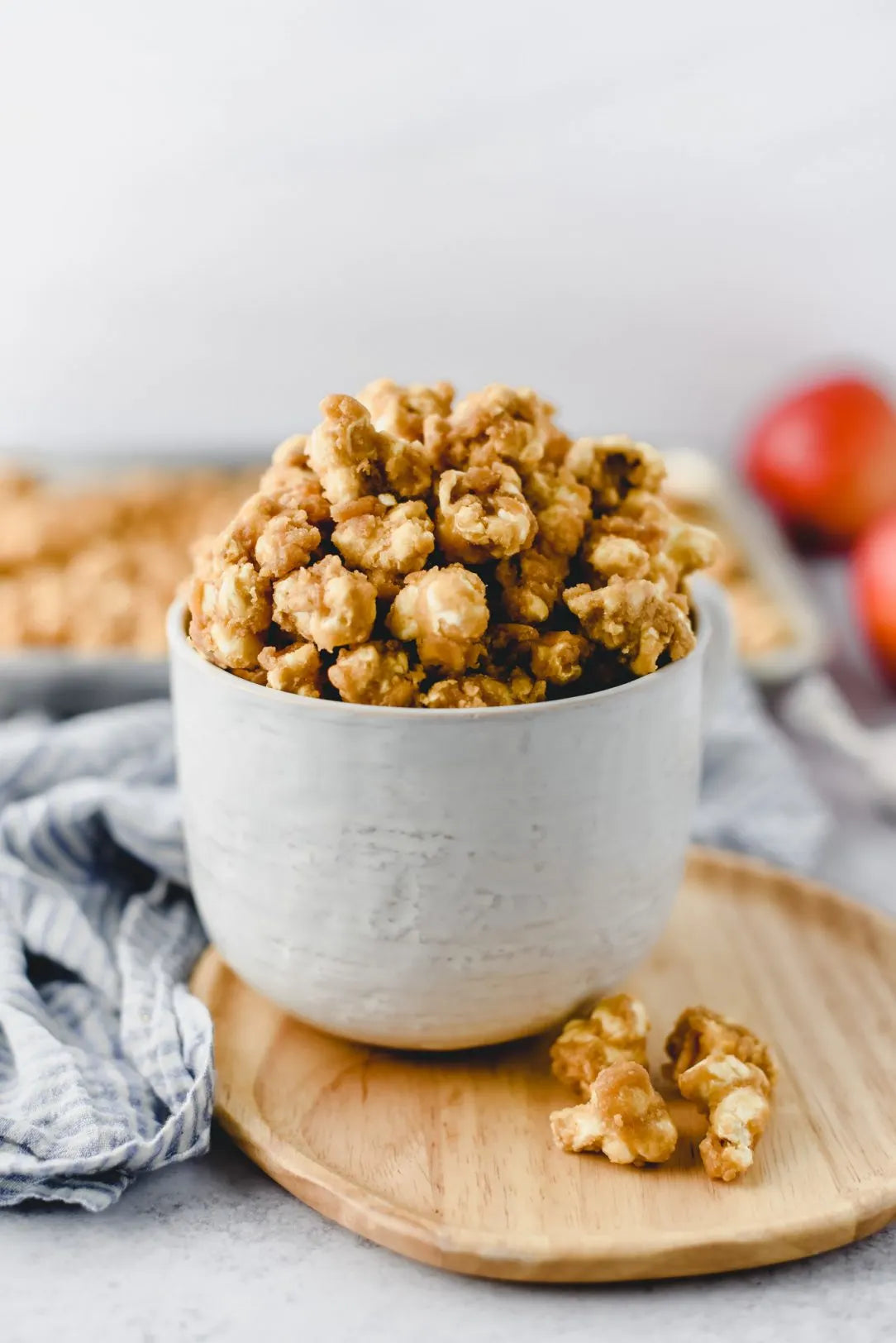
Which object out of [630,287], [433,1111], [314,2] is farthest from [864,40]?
[433,1111]

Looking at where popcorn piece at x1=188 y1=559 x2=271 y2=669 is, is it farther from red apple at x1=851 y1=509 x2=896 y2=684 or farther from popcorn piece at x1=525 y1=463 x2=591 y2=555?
red apple at x1=851 y1=509 x2=896 y2=684

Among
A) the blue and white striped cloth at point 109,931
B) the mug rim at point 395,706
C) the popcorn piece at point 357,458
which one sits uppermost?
the popcorn piece at point 357,458

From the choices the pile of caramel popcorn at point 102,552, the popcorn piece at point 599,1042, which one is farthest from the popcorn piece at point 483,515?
the pile of caramel popcorn at point 102,552

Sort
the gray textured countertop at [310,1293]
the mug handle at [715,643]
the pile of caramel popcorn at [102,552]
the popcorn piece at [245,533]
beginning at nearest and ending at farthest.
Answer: the gray textured countertop at [310,1293] < the popcorn piece at [245,533] < the mug handle at [715,643] < the pile of caramel popcorn at [102,552]

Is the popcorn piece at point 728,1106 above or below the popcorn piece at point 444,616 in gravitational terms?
below

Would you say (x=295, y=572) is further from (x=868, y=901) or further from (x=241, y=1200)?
(x=868, y=901)

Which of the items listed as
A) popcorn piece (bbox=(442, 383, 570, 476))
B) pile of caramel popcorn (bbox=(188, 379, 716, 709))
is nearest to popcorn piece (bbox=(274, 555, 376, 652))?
pile of caramel popcorn (bbox=(188, 379, 716, 709))

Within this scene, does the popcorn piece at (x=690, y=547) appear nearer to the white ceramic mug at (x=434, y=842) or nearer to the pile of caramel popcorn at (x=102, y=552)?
the white ceramic mug at (x=434, y=842)
